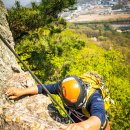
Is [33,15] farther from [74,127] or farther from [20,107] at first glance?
[74,127]

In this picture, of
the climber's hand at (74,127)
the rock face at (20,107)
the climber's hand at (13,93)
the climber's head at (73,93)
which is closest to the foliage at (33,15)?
the rock face at (20,107)

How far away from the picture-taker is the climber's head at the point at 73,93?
12.5 feet

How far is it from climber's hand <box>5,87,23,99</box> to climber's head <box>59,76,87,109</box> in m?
1.04

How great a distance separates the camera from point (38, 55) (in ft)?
50.2

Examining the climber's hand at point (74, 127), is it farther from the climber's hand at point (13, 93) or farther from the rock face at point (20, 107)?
the climber's hand at point (13, 93)

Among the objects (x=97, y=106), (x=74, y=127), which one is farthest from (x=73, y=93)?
(x=74, y=127)

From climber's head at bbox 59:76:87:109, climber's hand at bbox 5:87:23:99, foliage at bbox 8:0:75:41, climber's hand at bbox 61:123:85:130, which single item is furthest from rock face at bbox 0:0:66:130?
foliage at bbox 8:0:75:41

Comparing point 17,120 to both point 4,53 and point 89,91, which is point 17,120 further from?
point 4,53

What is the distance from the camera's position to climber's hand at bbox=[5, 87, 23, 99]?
181 inches

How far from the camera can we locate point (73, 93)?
3816 millimetres

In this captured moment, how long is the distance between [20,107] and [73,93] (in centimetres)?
97

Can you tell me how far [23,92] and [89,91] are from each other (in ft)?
4.25

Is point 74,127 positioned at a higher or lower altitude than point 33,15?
higher

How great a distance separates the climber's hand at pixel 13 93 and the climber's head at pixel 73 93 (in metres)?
1.04
